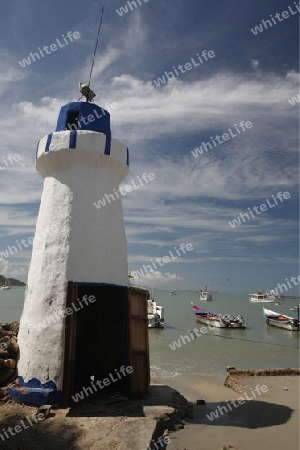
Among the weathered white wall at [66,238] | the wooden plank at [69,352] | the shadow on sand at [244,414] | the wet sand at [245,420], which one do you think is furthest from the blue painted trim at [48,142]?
the shadow on sand at [244,414]

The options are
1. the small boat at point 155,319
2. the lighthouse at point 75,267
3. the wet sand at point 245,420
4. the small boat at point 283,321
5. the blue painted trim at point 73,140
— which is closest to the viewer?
the lighthouse at point 75,267

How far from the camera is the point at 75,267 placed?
764 centimetres

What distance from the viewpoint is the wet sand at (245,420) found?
7.28 m

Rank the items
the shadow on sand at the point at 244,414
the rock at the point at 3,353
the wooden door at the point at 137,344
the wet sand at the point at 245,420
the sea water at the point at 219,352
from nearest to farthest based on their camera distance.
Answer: the wet sand at the point at 245,420 → the rock at the point at 3,353 → the wooden door at the point at 137,344 → the shadow on sand at the point at 244,414 → the sea water at the point at 219,352

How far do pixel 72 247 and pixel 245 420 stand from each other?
6401 mm

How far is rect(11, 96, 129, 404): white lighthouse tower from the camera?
709 centimetres

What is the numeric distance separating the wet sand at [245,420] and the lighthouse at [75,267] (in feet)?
5.79

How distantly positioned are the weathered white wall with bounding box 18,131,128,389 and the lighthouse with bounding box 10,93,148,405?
0.07 feet

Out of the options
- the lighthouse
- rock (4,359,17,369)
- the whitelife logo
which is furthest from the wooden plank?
rock (4,359,17,369)

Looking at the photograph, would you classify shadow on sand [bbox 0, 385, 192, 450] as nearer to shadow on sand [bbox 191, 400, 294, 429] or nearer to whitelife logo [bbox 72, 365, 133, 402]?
whitelife logo [bbox 72, 365, 133, 402]

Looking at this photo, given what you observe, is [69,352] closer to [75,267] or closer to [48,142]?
[75,267]

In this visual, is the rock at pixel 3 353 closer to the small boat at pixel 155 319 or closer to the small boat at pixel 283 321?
the small boat at pixel 155 319

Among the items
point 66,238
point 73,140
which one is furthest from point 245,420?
point 73,140

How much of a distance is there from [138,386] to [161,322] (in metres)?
28.8
